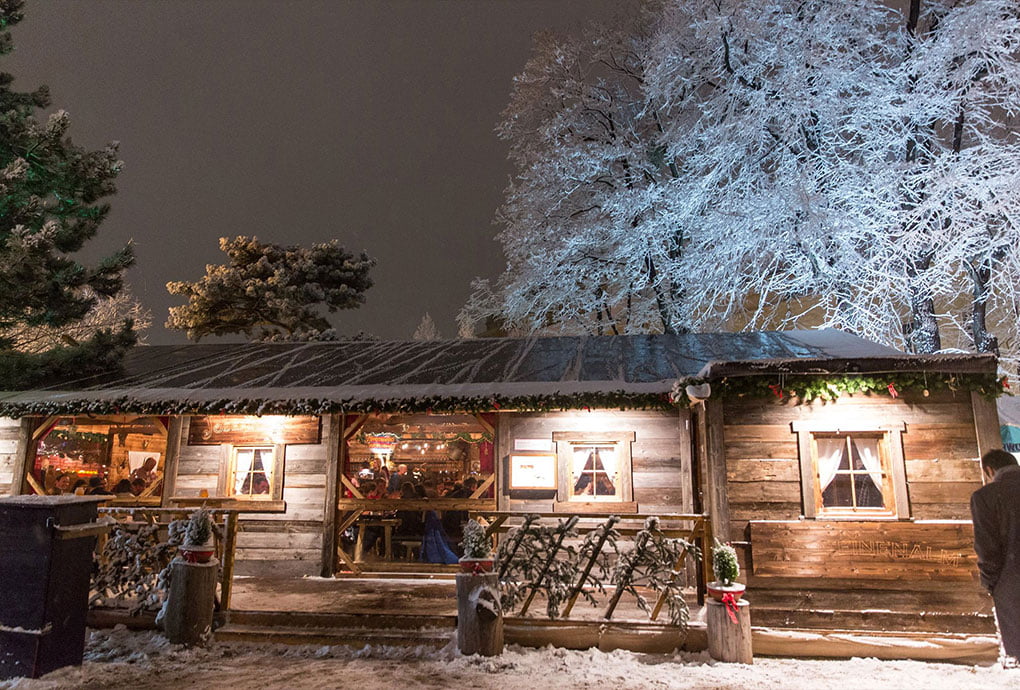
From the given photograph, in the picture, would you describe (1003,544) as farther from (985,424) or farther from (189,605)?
(189,605)

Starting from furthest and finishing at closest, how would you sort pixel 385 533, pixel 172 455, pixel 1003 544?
pixel 385 533, pixel 172 455, pixel 1003 544

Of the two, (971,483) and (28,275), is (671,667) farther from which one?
(28,275)

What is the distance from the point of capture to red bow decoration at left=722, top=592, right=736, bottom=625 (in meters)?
6.16

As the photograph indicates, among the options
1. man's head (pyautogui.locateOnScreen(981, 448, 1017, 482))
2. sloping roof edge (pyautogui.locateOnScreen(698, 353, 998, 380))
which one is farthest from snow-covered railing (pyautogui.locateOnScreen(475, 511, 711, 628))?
man's head (pyautogui.locateOnScreen(981, 448, 1017, 482))

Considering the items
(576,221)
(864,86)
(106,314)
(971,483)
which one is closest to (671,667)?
(971,483)

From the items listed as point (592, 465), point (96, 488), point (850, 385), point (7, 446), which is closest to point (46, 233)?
point (7, 446)

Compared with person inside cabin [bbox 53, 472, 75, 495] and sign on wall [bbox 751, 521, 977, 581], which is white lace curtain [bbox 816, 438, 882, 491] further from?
person inside cabin [bbox 53, 472, 75, 495]

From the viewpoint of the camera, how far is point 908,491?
707 centimetres

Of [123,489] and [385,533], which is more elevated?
[123,489]

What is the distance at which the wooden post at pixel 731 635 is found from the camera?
6.14 meters

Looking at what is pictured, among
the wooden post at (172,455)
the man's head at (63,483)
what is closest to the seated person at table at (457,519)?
the wooden post at (172,455)

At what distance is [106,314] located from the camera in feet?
104

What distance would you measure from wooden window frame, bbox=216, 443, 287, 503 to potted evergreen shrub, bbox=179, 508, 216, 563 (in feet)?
11.0

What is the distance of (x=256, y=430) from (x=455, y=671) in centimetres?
642
